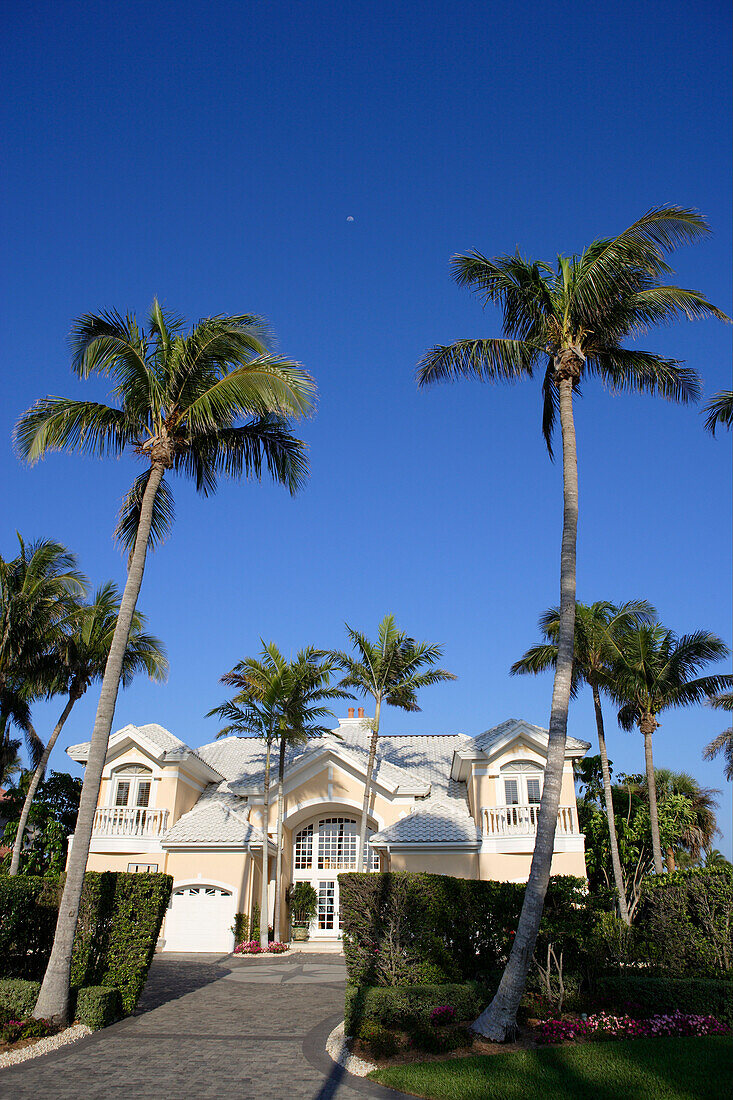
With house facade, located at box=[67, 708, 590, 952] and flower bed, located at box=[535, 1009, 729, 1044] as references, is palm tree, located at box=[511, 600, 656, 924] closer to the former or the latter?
house facade, located at box=[67, 708, 590, 952]

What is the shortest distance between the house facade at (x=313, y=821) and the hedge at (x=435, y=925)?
10.2 metres

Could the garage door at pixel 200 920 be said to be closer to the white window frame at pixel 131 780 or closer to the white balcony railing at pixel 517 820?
the white window frame at pixel 131 780

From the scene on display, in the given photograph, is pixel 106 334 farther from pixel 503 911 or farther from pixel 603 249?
pixel 503 911

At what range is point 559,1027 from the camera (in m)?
9.70

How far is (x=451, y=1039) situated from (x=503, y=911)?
3.06 m

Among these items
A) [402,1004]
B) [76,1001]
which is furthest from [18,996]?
[402,1004]

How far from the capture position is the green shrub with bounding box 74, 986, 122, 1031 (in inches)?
419


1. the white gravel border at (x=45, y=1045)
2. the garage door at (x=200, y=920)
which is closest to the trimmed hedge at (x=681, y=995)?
the white gravel border at (x=45, y=1045)

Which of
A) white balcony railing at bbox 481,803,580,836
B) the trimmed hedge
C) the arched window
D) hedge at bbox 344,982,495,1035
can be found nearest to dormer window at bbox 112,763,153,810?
the arched window

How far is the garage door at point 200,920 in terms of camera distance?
74.1ft

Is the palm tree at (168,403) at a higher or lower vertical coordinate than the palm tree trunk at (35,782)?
higher

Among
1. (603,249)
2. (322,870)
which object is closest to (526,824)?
(322,870)

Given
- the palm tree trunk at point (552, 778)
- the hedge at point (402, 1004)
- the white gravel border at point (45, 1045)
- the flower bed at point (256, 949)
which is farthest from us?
the flower bed at point (256, 949)

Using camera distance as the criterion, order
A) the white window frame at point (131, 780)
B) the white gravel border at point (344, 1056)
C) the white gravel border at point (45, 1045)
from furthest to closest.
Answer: the white window frame at point (131, 780) < the white gravel border at point (45, 1045) < the white gravel border at point (344, 1056)
